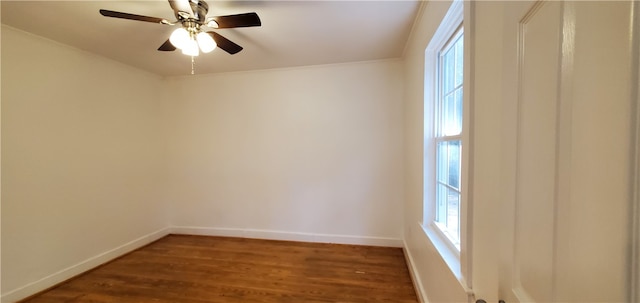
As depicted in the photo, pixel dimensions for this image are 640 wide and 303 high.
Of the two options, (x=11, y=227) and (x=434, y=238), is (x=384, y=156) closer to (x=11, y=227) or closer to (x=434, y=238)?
(x=434, y=238)

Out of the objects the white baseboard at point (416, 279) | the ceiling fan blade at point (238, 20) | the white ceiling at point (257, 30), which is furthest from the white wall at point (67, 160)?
the white baseboard at point (416, 279)

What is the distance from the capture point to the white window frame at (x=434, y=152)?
0.98m

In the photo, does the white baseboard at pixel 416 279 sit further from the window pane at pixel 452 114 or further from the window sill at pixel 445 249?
the window pane at pixel 452 114

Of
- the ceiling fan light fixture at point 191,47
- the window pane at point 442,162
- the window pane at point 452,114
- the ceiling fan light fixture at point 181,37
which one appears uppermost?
the ceiling fan light fixture at point 181,37

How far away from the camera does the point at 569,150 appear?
0.43 meters

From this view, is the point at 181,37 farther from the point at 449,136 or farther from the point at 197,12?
the point at 449,136

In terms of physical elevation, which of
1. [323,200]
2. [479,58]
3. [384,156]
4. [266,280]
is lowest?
[266,280]

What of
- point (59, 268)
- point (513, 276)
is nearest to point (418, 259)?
point (513, 276)

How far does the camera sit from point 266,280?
2.20 meters

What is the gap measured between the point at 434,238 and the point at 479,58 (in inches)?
46.9

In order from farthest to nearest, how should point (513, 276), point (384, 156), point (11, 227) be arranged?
point (384, 156) < point (11, 227) < point (513, 276)

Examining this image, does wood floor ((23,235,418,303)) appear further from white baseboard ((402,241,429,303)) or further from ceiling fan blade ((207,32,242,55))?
ceiling fan blade ((207,32,242,55))

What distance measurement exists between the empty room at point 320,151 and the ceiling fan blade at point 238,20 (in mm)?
22

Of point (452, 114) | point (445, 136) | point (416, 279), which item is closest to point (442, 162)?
point (445, 136)
